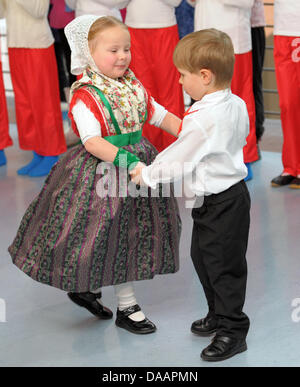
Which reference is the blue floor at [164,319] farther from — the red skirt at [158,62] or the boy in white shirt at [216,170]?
the red skirt at [158,62]

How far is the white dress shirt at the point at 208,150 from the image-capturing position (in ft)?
7.26

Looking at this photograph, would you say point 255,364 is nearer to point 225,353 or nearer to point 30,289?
point 225,353

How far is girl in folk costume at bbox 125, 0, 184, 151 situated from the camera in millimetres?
4164

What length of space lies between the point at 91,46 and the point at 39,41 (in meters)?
2.04

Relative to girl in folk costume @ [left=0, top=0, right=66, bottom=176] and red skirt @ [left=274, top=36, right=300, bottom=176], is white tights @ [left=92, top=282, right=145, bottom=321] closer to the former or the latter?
red skirt @ [left=274, top=36, right=300, bottom=176]

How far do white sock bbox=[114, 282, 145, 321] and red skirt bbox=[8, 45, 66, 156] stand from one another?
2091 mm

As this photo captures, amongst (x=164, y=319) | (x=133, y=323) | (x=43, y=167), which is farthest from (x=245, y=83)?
(x=133, y=323)

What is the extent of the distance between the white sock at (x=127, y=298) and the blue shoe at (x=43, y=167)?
2.10m

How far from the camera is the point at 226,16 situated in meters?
3.94

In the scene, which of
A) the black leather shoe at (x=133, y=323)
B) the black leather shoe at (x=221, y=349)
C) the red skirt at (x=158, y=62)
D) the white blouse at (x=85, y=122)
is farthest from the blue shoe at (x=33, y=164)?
the black leather shoe at (x=221, y=349)

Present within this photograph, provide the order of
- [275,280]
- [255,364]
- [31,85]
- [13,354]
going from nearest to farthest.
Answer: [255,364] → [13,354] → [275,280] → [31,85]

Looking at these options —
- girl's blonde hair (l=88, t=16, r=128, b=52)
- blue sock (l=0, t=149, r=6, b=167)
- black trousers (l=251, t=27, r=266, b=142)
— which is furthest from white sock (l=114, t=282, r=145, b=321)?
blue sock (l=0, t=149, r=6, b=167)

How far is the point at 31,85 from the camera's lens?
4.50 meters

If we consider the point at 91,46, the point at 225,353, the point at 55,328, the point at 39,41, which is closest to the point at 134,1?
the point at 39,41
